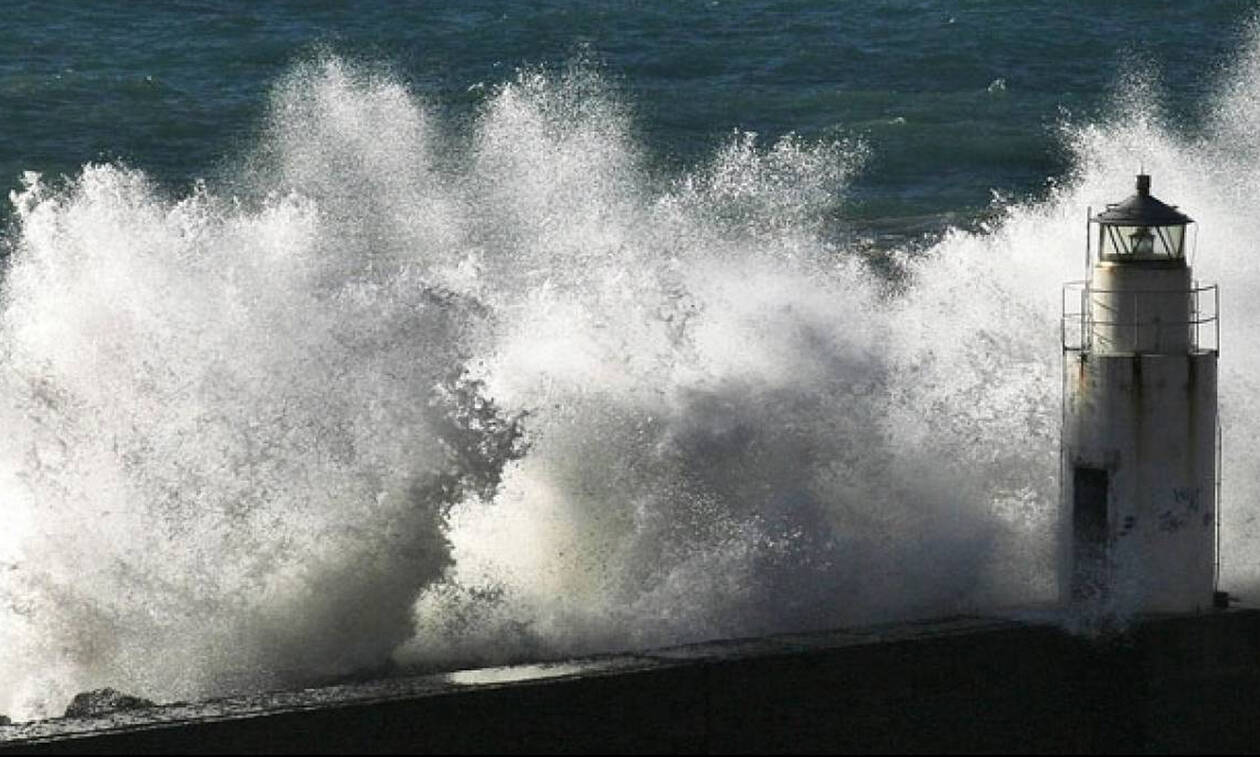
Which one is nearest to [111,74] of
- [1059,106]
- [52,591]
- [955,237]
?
[1059,106]

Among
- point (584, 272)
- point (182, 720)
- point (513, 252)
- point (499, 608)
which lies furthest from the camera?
point (513, 252)

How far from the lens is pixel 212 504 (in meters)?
11.9

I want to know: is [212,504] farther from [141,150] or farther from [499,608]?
[141,150]

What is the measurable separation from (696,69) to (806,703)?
2812 cm

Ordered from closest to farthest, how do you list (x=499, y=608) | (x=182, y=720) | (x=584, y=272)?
(x=182, y=720) < (x=499, y=608) < (x=584, y=272)

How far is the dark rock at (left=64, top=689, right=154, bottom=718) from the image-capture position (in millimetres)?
9664

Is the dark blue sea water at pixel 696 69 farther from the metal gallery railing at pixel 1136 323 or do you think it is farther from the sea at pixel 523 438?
the metal gallery railing at pixel 1136 323

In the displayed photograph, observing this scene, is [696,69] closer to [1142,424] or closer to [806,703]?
[1142,424]

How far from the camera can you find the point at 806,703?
9180mm

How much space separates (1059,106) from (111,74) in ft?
44.0

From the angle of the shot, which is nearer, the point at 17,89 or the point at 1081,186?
the point at 1081,186

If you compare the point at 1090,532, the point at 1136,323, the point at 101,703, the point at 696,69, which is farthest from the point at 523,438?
the point at 696,69

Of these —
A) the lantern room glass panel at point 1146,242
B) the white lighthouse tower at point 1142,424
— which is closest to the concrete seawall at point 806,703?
the white lighthouse tower at point 1142,424

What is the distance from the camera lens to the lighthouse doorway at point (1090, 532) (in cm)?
997
